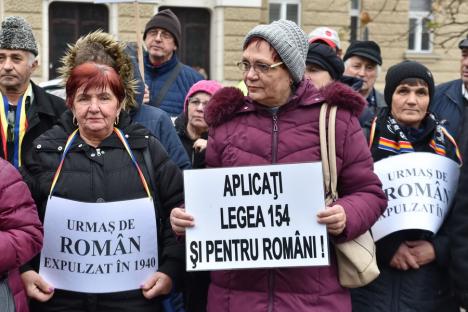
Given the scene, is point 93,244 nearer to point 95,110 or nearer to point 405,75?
point 95,110

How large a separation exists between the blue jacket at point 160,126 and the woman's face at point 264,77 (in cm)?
89

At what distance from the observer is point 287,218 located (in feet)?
11.0

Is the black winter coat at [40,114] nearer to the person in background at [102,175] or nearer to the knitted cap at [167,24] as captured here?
the person in background at [102,175]

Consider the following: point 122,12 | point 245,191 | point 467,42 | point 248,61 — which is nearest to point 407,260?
point 245,191

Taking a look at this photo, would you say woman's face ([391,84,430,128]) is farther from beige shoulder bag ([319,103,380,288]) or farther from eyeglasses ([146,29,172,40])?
eyeglasses ([146,29,172,40])

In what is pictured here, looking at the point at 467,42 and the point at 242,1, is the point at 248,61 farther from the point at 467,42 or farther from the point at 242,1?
the point at 242,1

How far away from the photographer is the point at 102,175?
11.8ft

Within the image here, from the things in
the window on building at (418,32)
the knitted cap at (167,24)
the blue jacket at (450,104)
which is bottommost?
the blue jacket at (450,104)

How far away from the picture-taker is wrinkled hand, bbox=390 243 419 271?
12.8 feet

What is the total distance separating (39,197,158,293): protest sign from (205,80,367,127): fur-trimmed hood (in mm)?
492

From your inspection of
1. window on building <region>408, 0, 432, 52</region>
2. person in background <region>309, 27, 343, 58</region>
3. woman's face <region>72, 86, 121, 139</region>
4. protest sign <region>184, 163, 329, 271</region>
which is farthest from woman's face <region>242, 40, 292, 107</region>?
window on building <region>408, 0, 432, 52</region>

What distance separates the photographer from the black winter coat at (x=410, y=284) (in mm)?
3912

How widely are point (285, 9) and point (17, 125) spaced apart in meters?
15.9

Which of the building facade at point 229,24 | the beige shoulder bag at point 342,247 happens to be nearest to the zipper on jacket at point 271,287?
the beige shoulder bag at point 342,247
